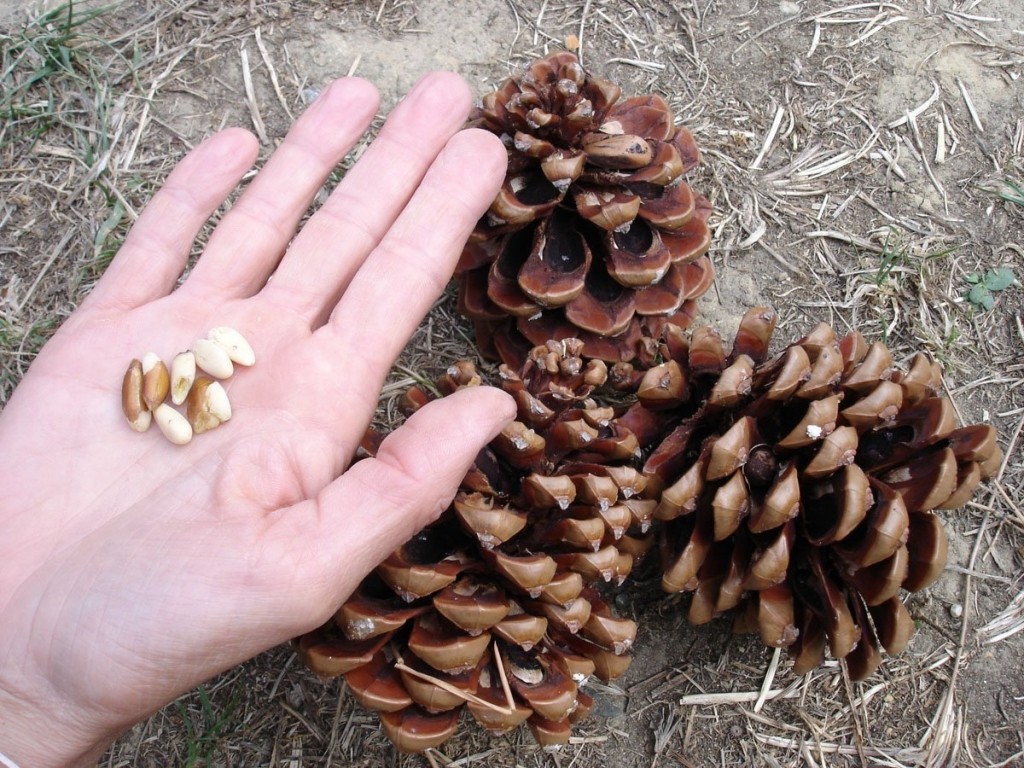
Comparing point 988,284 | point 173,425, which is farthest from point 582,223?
point 988,284

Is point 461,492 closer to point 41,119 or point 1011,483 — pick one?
point 1011,483

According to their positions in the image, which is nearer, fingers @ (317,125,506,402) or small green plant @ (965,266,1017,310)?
fingers @ (317,125,506,402)

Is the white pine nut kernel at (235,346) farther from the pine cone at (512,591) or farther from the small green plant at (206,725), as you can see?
the small green plant at (206,725)

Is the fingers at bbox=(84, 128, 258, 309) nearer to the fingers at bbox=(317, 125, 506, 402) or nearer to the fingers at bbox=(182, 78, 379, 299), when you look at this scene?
the fingers at bbox=(182, 78, 379, 299)

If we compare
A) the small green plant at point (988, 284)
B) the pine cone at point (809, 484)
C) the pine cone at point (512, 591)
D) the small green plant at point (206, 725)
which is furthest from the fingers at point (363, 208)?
the small green plant at point (988, 284)

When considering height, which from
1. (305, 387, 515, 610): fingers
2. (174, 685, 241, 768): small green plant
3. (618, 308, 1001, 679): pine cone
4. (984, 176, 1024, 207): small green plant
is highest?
(305, 387, 515, 610): fingers

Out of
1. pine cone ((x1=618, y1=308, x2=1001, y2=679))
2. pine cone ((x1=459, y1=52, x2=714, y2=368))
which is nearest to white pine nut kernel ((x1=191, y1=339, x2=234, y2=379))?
pine cone ((x1=459, y1=52, x2=714, y2=368))

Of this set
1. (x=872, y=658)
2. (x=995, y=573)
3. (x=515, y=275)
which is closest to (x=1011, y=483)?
(x=995, y=573)
